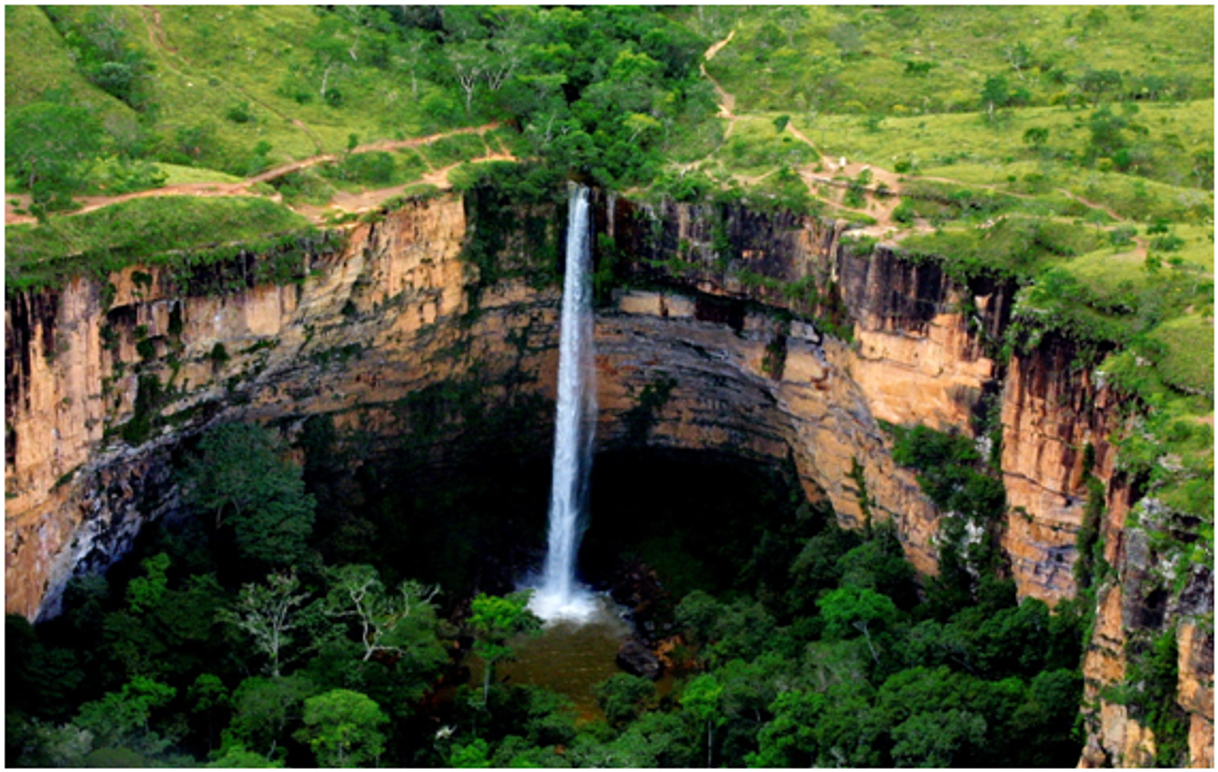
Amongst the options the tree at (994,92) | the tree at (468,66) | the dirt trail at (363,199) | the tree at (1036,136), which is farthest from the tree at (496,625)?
the tree at (994,92)

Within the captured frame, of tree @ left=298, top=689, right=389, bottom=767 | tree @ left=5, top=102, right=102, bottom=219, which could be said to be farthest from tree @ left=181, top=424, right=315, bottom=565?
tree @ left=5, top=102, right=102, bottom=219

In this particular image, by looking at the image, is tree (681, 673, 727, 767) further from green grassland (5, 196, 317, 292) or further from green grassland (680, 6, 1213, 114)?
green grassland (680, 6, 1213, 114)

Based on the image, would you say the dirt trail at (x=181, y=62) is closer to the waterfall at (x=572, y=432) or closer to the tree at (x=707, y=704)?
the waterfall at (x=572, y=432)

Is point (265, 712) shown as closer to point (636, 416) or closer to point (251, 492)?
point (251, 492)

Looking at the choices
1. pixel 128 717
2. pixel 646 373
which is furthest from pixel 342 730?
pixel 646 373

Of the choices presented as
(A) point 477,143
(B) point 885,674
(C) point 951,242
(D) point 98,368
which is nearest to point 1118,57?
(C) point 951,242

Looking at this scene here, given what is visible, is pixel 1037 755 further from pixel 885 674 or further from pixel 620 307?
pixel 620 307
